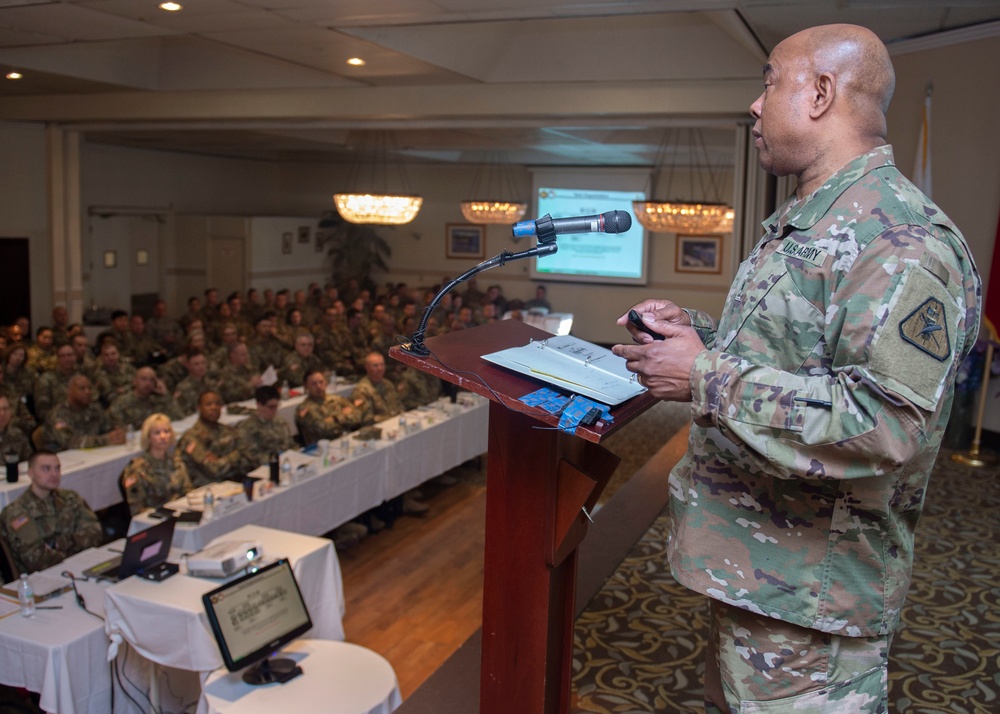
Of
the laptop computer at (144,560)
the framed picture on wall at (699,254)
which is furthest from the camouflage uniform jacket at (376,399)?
the framed picture on wall at (699,254)

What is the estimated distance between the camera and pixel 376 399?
8422mm

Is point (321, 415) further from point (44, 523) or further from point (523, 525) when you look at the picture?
point (523, 525)

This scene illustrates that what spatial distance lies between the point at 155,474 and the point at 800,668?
4973mm

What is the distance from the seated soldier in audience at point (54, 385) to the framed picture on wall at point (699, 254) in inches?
481

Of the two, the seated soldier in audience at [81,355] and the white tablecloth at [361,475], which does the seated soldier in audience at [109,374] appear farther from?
the white tablecloth at [361,475]

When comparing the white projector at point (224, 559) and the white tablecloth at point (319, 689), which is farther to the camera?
the white projector at point (224, 559)

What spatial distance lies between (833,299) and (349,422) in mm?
6758

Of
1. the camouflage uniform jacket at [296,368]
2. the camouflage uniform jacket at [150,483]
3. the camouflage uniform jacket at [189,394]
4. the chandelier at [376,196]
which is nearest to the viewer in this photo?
the camouflage uniform jacket at [150,483]

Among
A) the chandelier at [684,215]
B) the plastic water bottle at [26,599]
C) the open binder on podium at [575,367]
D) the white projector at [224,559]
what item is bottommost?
the plastic water bottle at [26,599]

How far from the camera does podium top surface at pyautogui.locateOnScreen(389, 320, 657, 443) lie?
1431mm

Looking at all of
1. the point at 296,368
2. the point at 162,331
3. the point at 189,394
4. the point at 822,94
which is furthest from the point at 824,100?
the point at 162,331

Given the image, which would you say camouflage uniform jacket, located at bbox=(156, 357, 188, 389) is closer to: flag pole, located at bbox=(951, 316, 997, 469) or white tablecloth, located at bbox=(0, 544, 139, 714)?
white tablecloth, located at bbox=(0, 544, 139, 714)

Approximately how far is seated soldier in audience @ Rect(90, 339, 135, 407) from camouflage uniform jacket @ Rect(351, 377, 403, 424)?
2.12m

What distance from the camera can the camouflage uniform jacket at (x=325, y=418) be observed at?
24.6 feet
